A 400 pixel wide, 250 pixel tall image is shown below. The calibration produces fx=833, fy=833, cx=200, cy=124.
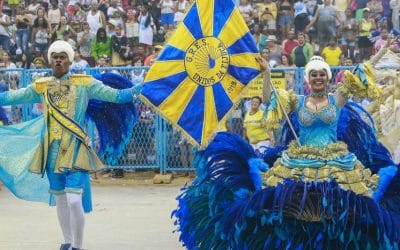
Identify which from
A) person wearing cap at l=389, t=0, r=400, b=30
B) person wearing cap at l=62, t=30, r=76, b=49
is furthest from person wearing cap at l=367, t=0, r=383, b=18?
person wearing cap at l=62, t=30, r=76, b=49

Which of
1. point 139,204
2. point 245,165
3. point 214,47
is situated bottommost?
point 139,204

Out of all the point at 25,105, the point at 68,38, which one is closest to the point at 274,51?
the point at 68,38

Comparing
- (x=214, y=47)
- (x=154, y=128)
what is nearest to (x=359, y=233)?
(x=214, y=47)

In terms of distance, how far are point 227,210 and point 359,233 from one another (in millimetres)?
999

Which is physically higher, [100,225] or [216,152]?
[216,152]

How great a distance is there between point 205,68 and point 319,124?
105 cm

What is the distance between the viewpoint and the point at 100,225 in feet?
30.4

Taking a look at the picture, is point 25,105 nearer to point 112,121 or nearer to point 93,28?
point 93,28

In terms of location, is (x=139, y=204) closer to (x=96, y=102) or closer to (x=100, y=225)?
(x=100, y=225)

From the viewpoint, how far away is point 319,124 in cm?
659

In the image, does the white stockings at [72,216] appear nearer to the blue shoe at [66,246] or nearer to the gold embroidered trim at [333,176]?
the blue shoe at [66,246]

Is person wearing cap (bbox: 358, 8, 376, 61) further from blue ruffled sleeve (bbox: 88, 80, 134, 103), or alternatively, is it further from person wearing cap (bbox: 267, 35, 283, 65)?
blue ruffled sleeve (bbox: 88, 80, 134, 103)

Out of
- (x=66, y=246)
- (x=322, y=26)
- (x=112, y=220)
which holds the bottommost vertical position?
(x=112, y=220)

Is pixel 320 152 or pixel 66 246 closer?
pixel 320 152
